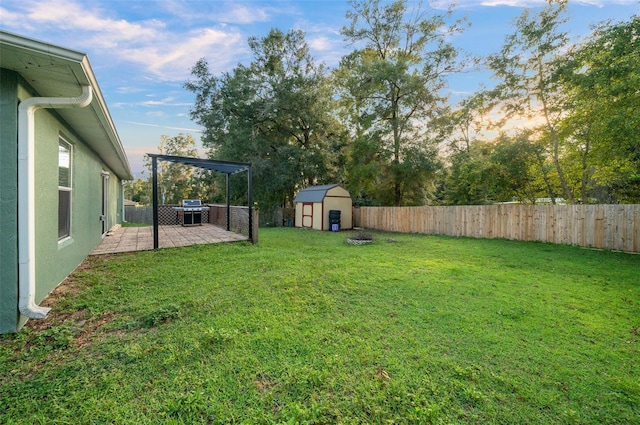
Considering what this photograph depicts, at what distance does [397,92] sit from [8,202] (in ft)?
52.0

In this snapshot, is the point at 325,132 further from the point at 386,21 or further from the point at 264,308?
the point at 264,308

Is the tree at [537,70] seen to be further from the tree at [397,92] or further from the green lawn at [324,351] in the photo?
the green lawn at [324,351]

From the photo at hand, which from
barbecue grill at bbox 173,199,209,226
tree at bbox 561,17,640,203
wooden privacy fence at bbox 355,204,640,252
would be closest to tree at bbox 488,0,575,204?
tree at bbox 561,17,640,203

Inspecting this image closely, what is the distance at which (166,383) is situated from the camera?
A: 1.85 m

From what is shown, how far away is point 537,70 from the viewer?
10328 millimetres

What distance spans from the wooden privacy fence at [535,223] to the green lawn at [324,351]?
11.9 ft

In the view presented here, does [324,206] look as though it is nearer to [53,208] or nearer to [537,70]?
[537,70]

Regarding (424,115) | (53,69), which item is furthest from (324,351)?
(424,115)

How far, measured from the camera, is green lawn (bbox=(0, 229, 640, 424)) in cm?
166

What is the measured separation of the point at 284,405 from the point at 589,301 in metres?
4.12

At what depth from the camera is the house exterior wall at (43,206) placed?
2406mm

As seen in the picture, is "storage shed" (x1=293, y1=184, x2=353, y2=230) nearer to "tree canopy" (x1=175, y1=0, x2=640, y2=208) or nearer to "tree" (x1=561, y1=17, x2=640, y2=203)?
"tree canopy" (x1=175, y1=0, x2=640, y2=208)

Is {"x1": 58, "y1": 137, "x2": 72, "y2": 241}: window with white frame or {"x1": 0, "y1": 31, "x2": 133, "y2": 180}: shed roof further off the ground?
{"x1": 0, "y1": 31, "x2": 133, "y2": 180}: shed roof

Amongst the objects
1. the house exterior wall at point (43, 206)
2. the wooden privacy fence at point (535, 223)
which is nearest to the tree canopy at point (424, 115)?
the wooden privacy fence at point (535, 223)
